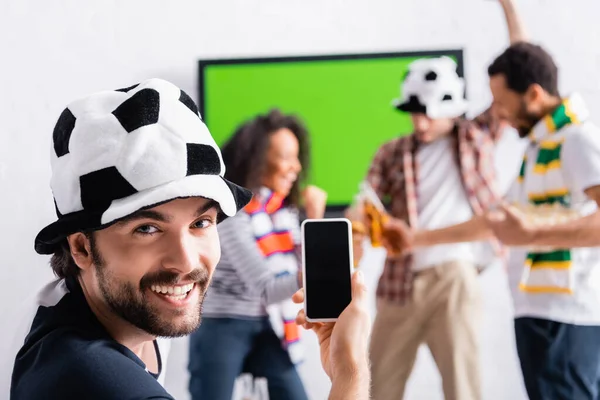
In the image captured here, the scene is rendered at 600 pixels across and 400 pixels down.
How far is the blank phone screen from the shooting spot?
0.94 metres

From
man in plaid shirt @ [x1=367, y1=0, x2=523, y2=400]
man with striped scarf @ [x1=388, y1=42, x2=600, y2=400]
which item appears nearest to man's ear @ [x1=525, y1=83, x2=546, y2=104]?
man with striped scarf @ [x1=388, y1=42, x2=600, y2=400]

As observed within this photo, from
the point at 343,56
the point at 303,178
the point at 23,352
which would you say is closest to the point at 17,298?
the point at 303,178

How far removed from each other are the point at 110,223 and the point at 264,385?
5.29ft

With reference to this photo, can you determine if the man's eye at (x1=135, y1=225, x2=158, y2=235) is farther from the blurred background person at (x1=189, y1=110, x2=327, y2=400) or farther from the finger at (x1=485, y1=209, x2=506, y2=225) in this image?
the finger at (x1=485, y1=209, x2=506, y2=225)

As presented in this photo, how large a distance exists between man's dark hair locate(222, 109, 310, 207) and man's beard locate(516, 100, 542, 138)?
26.6 inches

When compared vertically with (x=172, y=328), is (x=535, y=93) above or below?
above

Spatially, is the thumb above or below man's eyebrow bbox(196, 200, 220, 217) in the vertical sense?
below

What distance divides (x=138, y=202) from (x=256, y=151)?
1490 mm

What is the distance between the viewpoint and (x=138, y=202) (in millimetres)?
780

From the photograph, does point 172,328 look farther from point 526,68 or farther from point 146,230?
point 526,68

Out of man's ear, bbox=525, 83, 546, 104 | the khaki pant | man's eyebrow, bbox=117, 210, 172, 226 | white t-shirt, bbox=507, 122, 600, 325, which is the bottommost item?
the khaki pant

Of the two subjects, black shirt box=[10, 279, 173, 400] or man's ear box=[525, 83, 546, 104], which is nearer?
black shirt box=[10, 279, 173, 400]

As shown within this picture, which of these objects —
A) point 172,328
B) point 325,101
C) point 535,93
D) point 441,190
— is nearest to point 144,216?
point 172,328

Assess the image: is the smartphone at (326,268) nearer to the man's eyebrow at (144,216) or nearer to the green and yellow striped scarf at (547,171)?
the man's eyebrow at (144,216)
